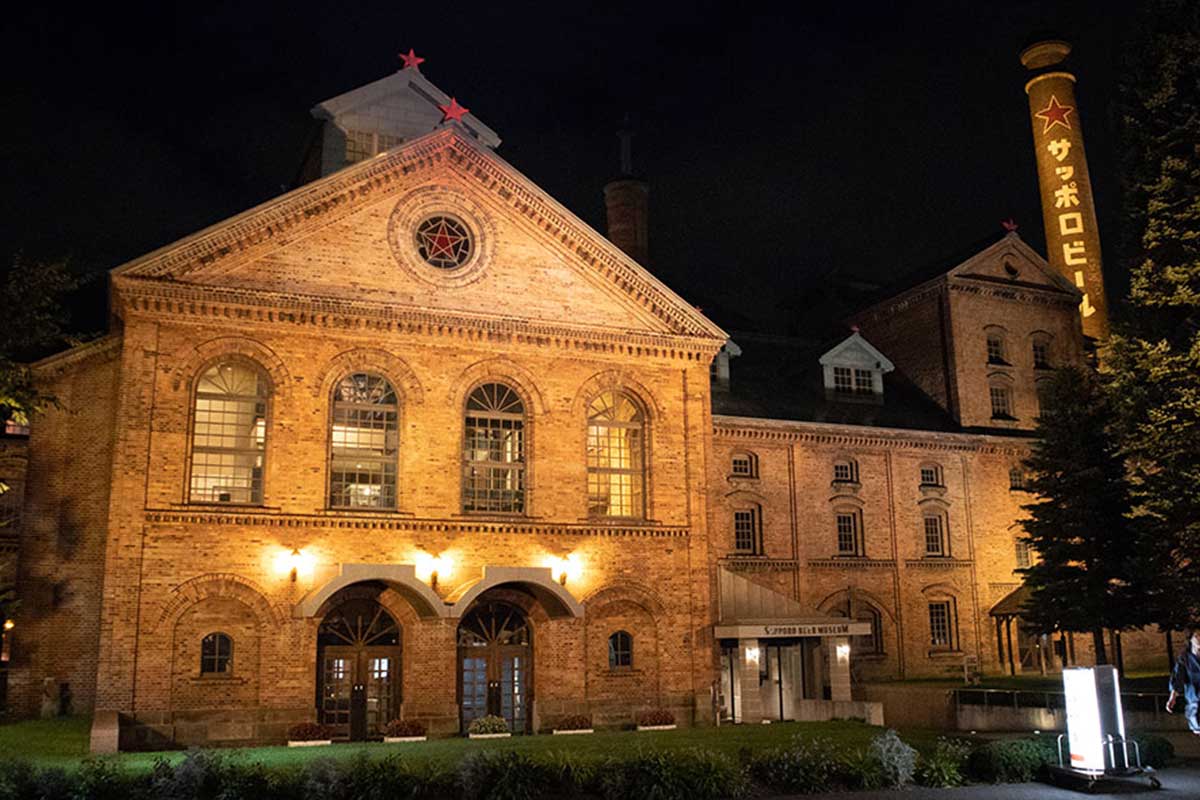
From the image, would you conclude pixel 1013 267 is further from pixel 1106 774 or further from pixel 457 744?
pixel 457 744

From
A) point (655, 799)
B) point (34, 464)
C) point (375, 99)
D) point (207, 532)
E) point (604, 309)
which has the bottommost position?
point (655, 799)

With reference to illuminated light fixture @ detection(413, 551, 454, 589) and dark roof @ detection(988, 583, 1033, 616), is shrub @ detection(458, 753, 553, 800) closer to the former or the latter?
illuminated light fixture @ detection(413, 551, 454, 589)

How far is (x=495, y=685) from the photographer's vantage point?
27.3 m

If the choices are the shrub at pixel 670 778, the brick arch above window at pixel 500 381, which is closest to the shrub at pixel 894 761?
the shrub at pixel 670 778

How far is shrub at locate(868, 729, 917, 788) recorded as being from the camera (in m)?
18.1

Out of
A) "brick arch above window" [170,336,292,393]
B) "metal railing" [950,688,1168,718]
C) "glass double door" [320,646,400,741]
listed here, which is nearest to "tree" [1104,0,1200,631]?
"metal railing" [950,688,1168,718]

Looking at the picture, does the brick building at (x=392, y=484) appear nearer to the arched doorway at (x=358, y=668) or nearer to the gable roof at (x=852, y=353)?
the arched doorway at (x=358, y=668)

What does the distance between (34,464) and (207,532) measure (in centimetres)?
688

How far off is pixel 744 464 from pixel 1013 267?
14766 millimetres

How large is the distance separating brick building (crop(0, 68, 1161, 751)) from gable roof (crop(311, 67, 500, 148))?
7 centimetres

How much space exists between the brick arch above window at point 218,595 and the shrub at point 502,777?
9.48 m

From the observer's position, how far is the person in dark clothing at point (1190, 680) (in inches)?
644

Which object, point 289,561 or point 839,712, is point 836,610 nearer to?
point 839,712

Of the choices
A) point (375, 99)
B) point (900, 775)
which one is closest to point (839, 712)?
point (900, 775)
